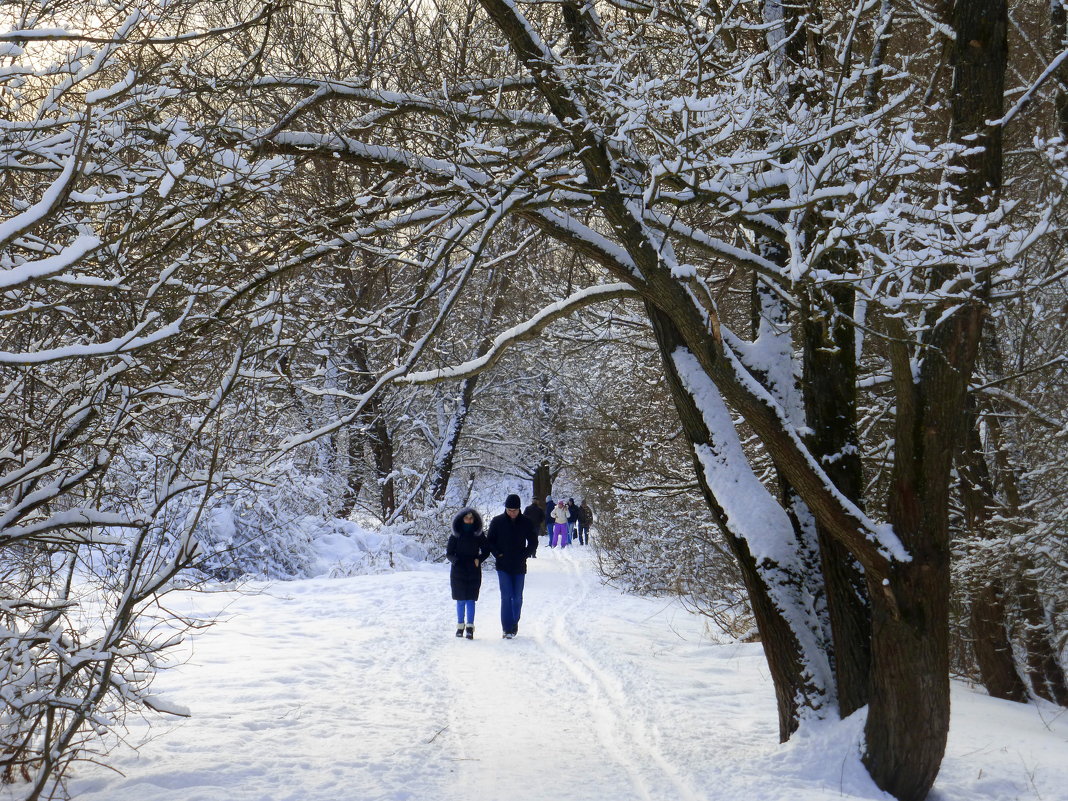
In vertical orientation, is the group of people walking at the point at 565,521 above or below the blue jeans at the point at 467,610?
above

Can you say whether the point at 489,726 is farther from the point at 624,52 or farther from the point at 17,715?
the point at 624,52

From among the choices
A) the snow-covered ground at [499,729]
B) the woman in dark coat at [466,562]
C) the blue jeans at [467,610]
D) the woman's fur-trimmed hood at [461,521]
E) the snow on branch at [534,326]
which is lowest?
the snow-covered ground at [499,729]

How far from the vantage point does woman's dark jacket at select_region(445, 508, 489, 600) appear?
10523mm

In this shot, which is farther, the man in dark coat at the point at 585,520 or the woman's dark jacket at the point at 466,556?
the man in dark coat at the point at 585,520

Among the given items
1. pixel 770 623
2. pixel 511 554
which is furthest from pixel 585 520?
pixel 770 623

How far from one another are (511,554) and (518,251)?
17.7 feet

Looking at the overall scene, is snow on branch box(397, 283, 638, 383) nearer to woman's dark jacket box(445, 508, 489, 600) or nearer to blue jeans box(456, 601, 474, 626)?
woman's dark jacket box(445, 508, 489, 600)

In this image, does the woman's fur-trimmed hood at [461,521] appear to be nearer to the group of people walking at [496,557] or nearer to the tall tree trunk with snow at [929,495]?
the group of people walking at [496,557]

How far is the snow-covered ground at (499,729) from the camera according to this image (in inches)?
196

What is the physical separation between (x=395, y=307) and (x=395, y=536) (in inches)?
540

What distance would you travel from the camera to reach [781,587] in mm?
5707

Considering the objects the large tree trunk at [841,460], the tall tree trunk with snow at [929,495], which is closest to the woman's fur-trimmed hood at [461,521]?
the large tree trunk at [841,460]

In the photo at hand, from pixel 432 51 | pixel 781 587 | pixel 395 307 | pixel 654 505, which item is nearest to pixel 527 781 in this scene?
pixel 781 587

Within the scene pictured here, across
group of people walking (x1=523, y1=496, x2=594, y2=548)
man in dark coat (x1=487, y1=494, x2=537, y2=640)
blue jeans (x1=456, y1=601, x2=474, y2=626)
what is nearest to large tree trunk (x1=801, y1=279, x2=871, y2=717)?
man in dark coat (x1=487, y1=494, x2=537, y2=640)
